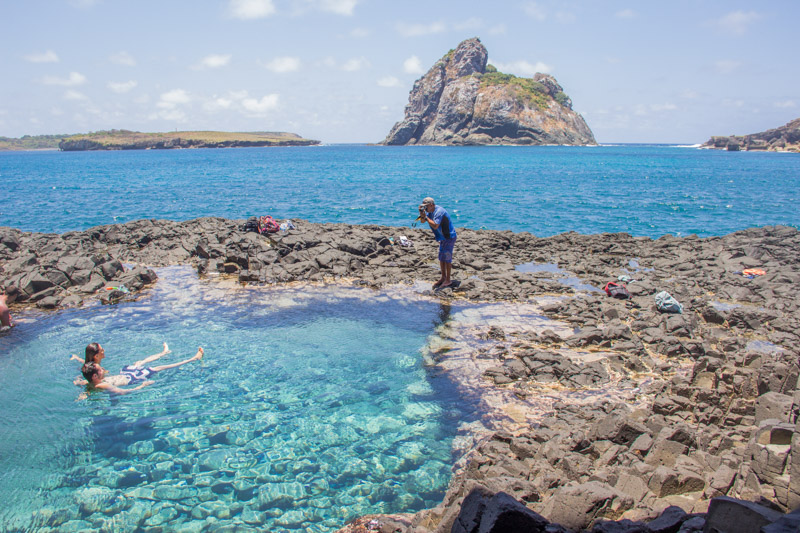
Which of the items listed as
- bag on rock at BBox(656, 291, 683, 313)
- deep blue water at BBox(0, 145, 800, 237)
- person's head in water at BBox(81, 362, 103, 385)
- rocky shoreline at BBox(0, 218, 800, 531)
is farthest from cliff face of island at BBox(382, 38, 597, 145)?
person's head in water at BBox(81, 362, 103, 385)

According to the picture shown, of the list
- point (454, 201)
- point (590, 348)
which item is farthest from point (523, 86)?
point (590, 348)

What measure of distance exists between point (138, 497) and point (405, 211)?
32085 mm

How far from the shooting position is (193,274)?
18.4 metres

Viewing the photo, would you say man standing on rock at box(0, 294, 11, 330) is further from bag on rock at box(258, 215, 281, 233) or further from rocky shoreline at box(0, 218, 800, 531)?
bag on rock at box(258, 215, 281, 233)

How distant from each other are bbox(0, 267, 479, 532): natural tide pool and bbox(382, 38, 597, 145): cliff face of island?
17577 cm

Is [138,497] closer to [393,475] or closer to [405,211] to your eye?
[393,475]

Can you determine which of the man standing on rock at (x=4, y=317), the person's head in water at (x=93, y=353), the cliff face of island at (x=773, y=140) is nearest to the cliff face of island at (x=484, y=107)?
the cliff face of island at (x=773, y=140)

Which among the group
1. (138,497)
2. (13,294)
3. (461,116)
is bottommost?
(138,497)

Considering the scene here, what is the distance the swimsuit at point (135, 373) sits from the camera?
10227 millimetres

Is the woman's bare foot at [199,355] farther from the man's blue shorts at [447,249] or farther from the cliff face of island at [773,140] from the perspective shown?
the cliff face of island at [773,140]

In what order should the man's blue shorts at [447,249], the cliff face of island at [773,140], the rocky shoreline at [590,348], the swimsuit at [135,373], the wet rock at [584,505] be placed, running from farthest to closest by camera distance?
the cliff face of island at [773,140] < the man's blue shorts at [447,249] < the swimsuit at [135,373] < the rocky shoreline at [590,348] < the wet rock at [584,505]

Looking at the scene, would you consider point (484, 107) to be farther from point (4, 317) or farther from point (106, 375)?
point (106, 375)

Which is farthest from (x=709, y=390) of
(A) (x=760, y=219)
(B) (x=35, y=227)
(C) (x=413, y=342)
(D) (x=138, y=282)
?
(B) (x=35, y=227)

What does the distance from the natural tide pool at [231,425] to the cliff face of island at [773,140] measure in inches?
8345
